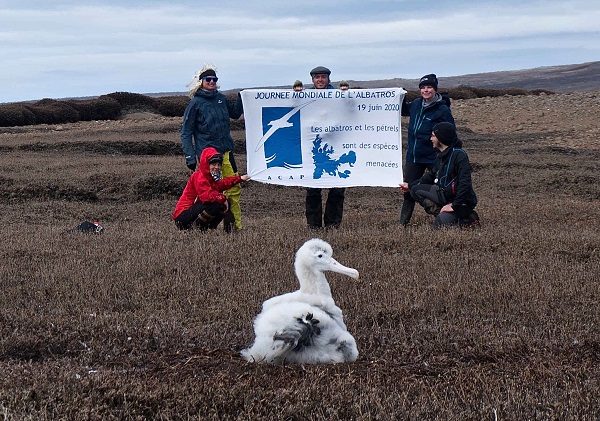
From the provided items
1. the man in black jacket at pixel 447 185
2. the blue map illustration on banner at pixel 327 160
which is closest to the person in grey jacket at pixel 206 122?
the blue map illustration on banner at pixel 327 160

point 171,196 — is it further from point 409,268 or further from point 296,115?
point 409,268

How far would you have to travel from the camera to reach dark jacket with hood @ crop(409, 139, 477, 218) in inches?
465

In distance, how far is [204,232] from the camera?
12188 mm

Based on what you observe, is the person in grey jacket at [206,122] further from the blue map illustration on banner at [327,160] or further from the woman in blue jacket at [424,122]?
the woman in blue jacket at [424,122]

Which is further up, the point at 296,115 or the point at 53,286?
the point at 296,115

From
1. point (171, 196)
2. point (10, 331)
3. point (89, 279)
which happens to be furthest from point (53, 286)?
point (171, 196)

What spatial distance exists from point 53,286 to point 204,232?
3373 millimetres

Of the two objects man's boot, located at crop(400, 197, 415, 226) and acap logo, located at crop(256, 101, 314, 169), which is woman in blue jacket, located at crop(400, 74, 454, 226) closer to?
man's boot, located at crop(400, 197, 415, 226)

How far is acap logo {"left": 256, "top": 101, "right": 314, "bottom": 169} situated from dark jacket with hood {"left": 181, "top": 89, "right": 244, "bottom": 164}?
39.3 inches

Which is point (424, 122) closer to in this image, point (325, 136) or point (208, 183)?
point (325, 136)

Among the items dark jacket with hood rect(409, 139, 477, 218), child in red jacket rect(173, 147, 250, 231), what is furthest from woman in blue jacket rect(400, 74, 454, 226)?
child in red jacket rect(173, 147, 250, 231)

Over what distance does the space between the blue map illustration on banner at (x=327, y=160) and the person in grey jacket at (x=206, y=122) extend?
57.4 inches

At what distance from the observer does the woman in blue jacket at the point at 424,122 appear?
12320 millimetres

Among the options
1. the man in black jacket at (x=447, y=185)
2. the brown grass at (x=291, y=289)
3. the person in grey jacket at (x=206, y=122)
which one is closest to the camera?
the brown grass at (x=291, y=289)
